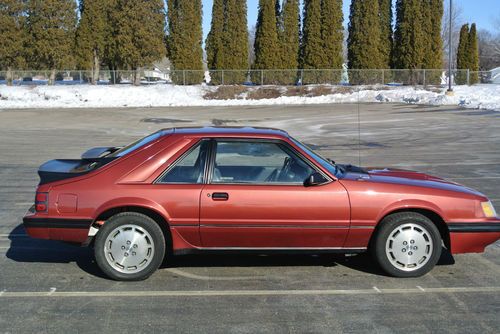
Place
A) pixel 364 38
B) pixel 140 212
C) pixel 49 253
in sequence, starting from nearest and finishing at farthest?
pixel 140 212
pixel 49 253
pixel 364 38

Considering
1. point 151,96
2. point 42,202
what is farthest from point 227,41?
point 42,202

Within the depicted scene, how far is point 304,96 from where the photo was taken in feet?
135

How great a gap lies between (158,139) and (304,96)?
119ft

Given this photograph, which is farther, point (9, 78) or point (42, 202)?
point (9, 78)

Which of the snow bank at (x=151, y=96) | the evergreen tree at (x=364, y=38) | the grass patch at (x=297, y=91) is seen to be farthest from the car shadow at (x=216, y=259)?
the evergreen tree at (x=364, y=38)

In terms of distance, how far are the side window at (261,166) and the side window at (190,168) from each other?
13 centimetres

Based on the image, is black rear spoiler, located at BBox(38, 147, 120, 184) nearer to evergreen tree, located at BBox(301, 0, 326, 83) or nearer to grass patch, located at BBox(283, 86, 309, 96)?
grass patch, located at BBox(283, 86, 309, 96)

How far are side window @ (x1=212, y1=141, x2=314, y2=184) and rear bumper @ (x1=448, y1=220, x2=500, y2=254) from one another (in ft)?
4.90

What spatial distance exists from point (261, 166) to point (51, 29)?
41946 mm

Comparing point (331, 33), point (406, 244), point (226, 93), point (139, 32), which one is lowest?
point (406, 244)

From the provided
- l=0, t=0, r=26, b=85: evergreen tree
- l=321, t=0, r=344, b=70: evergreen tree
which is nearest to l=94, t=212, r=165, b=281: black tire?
l=321, t=0, r=344, b=70: evergreen tree

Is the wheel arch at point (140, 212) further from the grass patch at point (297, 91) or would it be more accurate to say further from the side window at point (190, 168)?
the grass patch at point (297, 91)

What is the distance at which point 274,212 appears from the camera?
17.0ft

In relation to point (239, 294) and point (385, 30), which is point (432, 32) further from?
point (239, 294)
